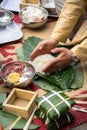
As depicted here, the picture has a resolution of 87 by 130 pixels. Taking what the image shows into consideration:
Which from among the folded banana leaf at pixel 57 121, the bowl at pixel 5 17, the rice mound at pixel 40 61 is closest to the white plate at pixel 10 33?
the bowl at pixel 5 17

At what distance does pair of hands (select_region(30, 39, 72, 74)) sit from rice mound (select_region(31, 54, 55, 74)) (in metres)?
0.03

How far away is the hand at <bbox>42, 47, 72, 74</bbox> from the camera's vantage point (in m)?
1.54

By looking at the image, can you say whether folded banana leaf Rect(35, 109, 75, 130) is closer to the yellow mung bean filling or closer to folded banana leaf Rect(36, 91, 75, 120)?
folded banana leaf Rect(36, 91, 75, 120)

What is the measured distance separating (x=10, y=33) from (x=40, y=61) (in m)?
0.43

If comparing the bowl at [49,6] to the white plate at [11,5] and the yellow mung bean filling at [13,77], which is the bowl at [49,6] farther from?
the yellow mung bean filling at [13,77]

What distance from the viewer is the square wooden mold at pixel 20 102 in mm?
1312

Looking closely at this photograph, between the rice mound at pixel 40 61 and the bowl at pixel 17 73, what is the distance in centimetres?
4

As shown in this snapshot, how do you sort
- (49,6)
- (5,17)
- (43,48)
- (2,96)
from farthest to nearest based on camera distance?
1. (49,6)
2. (5,17)
3. (43,48)
4. (2,96)

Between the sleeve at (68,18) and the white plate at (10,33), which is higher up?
the sleeve at (68,18)

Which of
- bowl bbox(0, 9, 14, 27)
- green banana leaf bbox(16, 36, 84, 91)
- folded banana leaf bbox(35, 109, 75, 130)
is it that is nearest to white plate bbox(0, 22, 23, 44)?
bowl bbox(0, 9, 14, 27)

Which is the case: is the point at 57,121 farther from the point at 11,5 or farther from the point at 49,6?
the point at 11,5

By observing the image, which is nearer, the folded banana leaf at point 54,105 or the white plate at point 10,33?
the folded banana leaf at point 54,105

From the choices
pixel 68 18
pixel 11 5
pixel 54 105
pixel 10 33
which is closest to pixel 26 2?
pixel 11 5

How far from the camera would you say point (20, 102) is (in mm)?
1401
